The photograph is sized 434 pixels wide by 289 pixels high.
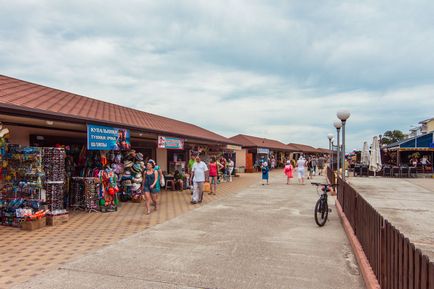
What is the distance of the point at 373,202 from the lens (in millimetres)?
11875

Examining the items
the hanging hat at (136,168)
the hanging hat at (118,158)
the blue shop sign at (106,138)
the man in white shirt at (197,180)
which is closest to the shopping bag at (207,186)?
the man in white shirt at (197,180)

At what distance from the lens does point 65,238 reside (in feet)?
22.2

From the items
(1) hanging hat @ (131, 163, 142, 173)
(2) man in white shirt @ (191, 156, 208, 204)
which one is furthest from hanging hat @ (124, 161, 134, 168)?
(2) man in white shirt @ (191, 156, 208, 204)

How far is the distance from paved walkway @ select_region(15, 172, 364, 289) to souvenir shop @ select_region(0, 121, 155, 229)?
2.59 metres

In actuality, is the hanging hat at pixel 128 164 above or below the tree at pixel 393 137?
below

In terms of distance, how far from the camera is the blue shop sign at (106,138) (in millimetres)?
8959

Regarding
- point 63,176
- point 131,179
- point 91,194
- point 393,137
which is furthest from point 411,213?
point 393,137

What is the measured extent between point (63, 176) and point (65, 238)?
218 centimetres

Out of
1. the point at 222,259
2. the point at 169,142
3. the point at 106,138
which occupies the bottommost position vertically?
the point at 222,259

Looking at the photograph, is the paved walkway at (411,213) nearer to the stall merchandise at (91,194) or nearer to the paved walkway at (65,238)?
the paved walkway at (65,238)

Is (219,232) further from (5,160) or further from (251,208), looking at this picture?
(5,160)

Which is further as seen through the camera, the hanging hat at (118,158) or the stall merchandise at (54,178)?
the hanging hat at (118,158)

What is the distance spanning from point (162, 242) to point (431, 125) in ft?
161

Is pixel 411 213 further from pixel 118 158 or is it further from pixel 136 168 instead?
pixel 118 158
